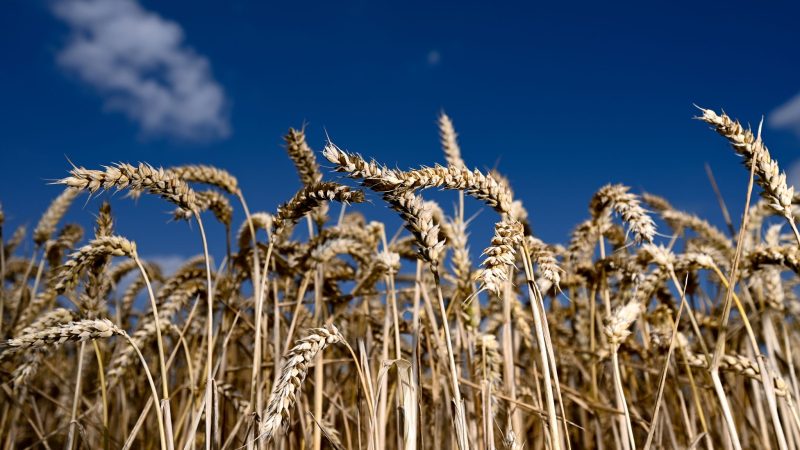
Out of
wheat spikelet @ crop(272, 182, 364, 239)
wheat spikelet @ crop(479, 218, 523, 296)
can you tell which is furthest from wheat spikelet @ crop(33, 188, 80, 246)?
wheat spikelet @ crop(479, 218, 523, 296)

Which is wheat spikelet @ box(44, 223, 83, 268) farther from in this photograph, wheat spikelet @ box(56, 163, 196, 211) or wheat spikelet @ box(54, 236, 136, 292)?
wheat spikelet @ box(56, 163, 196, 211)

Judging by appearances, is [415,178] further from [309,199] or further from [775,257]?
[775,257]

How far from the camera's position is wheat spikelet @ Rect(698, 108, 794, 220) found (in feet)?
5.76

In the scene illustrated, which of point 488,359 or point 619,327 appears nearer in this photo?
point 619,327

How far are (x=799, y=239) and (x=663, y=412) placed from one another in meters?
1.33

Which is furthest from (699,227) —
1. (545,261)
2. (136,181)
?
(136,181)

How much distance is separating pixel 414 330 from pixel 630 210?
0.83 metres

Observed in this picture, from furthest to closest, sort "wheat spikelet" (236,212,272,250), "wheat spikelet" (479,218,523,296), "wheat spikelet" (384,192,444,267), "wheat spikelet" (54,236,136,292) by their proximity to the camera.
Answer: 1. "wheat spikelet" (236,212,272,250)
2. "wheat spikelet" (54,236,136,292)
3. "wheat spikelet" (384,192,444,267)
4. "wheat spikelet" (479,218,523,296)

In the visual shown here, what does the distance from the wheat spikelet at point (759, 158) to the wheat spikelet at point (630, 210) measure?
336 mm

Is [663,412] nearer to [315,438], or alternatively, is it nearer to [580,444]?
[580,444]

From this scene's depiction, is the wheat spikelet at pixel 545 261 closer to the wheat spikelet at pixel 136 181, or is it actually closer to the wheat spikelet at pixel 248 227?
the wheat spikelet at pixel 136 181

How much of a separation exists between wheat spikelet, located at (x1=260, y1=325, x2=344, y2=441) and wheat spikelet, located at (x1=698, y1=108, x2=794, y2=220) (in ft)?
4.11

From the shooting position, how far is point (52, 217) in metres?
4.54

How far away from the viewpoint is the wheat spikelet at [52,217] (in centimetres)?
445
